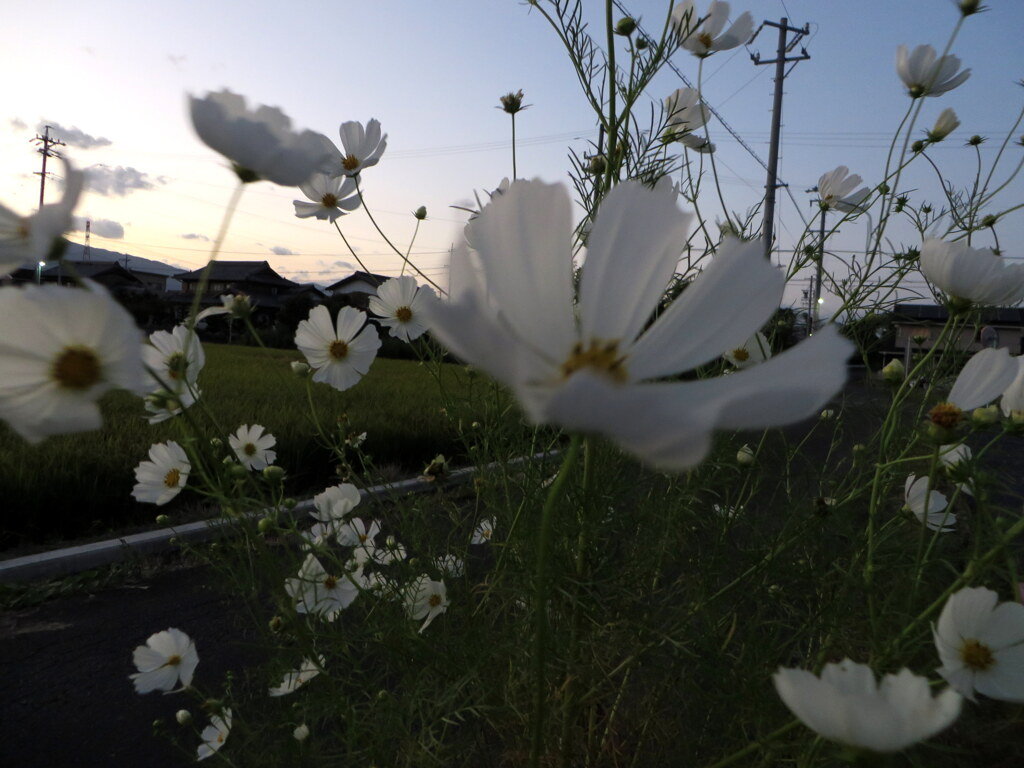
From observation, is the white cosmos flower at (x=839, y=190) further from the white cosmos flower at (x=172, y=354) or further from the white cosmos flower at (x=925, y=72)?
the white cosmos flower at (x=172, y=354)

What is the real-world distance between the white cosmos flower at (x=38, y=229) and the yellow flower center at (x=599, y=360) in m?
0.26

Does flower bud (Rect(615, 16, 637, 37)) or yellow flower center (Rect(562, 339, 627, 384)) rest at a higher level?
flower bud (Rect(615, 16, 637, 37))

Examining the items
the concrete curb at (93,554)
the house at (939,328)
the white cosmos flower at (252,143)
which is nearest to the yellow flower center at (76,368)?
the white cosmos flower at (252,143)

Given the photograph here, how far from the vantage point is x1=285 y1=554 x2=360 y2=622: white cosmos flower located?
38.9 inches

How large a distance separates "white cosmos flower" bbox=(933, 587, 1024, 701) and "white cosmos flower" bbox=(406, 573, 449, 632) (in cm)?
59

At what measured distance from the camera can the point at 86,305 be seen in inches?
13.6

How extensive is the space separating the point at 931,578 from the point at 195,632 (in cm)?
175

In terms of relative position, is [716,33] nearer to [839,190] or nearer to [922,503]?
[839,190]

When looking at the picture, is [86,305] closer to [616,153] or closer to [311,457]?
[616,153]

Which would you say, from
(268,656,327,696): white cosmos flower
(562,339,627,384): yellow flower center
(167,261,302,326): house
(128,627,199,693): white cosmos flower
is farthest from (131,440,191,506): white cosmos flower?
(167,261,302,326): house

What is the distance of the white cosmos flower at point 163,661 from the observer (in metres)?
1.07

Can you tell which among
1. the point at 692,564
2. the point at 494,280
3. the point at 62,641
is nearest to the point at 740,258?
the point at 494,280

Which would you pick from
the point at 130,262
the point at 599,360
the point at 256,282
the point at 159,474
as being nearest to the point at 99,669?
the point at 159,474

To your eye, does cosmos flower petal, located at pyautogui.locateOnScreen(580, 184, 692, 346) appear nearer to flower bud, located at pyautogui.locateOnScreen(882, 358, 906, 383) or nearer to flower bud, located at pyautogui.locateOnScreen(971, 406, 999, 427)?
flower bud, located at pyautogui.locateOnScreen(971, 406, 999, 427)
